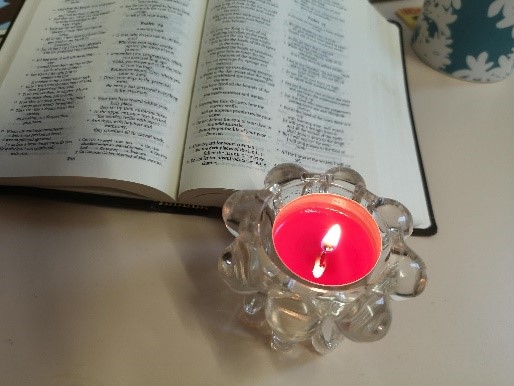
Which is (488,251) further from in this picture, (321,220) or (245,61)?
(245,61)

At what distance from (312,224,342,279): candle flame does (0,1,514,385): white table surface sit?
7 centimetres

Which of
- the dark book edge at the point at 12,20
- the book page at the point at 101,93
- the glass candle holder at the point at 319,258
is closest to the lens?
the glass candle holder at the point at 319,258

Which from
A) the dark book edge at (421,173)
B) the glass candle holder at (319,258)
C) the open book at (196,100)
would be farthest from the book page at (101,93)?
the dark book edge at (421,173)

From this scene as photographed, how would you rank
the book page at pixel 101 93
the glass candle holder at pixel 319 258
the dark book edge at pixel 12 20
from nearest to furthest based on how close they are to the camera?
the glass candle holder at pixel 319 258 → the book page at pixel 101 93 → the dark book edge at pixel 12 20

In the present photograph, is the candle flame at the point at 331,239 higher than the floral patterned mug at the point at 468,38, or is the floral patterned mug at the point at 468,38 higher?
the floral patterned mug at the point at 468,38

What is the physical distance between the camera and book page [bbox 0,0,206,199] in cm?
47

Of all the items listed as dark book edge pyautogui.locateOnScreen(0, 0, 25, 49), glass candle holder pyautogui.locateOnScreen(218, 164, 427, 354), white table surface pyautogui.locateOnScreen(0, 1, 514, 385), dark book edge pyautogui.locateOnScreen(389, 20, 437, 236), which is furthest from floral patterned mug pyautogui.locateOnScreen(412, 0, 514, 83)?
dark book edge pyautogui.locateOnScreen(0, 0, 25, 49)

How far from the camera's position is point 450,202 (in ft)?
1.70

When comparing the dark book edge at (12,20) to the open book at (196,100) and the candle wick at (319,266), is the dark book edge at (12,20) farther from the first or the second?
the candle wick at (319,266)

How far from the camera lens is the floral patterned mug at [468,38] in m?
0.56

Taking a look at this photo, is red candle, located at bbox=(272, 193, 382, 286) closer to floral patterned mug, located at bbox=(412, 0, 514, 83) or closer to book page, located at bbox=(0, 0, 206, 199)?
book page, located at bbox=(0, 0, 206, 199)

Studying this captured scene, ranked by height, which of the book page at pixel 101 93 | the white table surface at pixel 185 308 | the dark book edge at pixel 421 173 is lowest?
the white table surface at pixel 185 308

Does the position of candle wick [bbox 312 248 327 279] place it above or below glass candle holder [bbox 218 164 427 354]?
below

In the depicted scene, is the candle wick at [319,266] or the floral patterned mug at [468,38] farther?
the floral patterned mug at [468,38]
